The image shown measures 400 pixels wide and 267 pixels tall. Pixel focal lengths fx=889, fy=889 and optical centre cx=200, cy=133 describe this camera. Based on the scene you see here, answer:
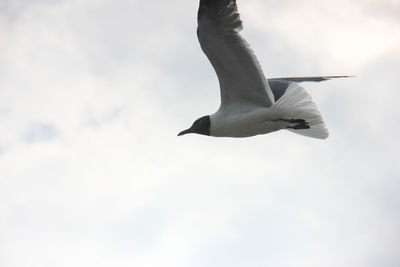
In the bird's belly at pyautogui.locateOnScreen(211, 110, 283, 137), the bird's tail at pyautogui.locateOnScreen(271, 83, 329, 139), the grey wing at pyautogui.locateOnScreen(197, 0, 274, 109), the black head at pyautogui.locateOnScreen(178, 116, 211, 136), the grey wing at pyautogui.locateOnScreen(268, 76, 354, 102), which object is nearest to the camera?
the grey wing at pyautogui.locateOnScreen(197, 0, 274, 109)

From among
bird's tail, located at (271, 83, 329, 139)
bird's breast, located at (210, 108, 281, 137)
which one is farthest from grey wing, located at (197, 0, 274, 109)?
bird's tail, located at (271, 83, 329, 139)

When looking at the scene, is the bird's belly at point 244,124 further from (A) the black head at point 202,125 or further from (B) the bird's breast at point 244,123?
(A) the black head at point 202,125

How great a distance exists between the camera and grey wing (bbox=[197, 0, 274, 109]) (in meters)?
12.3

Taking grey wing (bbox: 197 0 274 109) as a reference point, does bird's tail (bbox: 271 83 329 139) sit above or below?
below

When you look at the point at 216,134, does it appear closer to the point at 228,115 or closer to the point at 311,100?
the point at 228,115

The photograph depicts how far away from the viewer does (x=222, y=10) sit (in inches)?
485

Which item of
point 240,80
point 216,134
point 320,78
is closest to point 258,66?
point 240,80

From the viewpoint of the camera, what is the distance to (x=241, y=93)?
522 inches

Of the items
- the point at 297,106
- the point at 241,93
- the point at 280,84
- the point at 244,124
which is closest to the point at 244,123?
the point at 244,124

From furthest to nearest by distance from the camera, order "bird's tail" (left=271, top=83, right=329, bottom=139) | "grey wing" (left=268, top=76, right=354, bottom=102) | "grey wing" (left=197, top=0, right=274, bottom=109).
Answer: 1. "grey wing" (left=268, top=76, right=354, bottom=102)
2. "bird's tail" (left=271, top=83, right=329, bottom=139)
3. "grey wing" (left=197, top=0, right=274, bottom=109)

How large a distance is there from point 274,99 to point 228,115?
0.73 meters

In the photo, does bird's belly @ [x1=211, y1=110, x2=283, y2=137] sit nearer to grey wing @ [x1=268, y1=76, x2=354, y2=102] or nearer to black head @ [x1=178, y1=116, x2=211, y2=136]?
black head @ [x1=178, y1=116, x2=211, y2=136]

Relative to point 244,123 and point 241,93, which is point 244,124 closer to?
point 244,123

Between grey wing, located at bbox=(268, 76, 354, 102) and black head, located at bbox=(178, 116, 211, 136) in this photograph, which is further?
black head, located at bbox=(178, 116, 211, 136)
